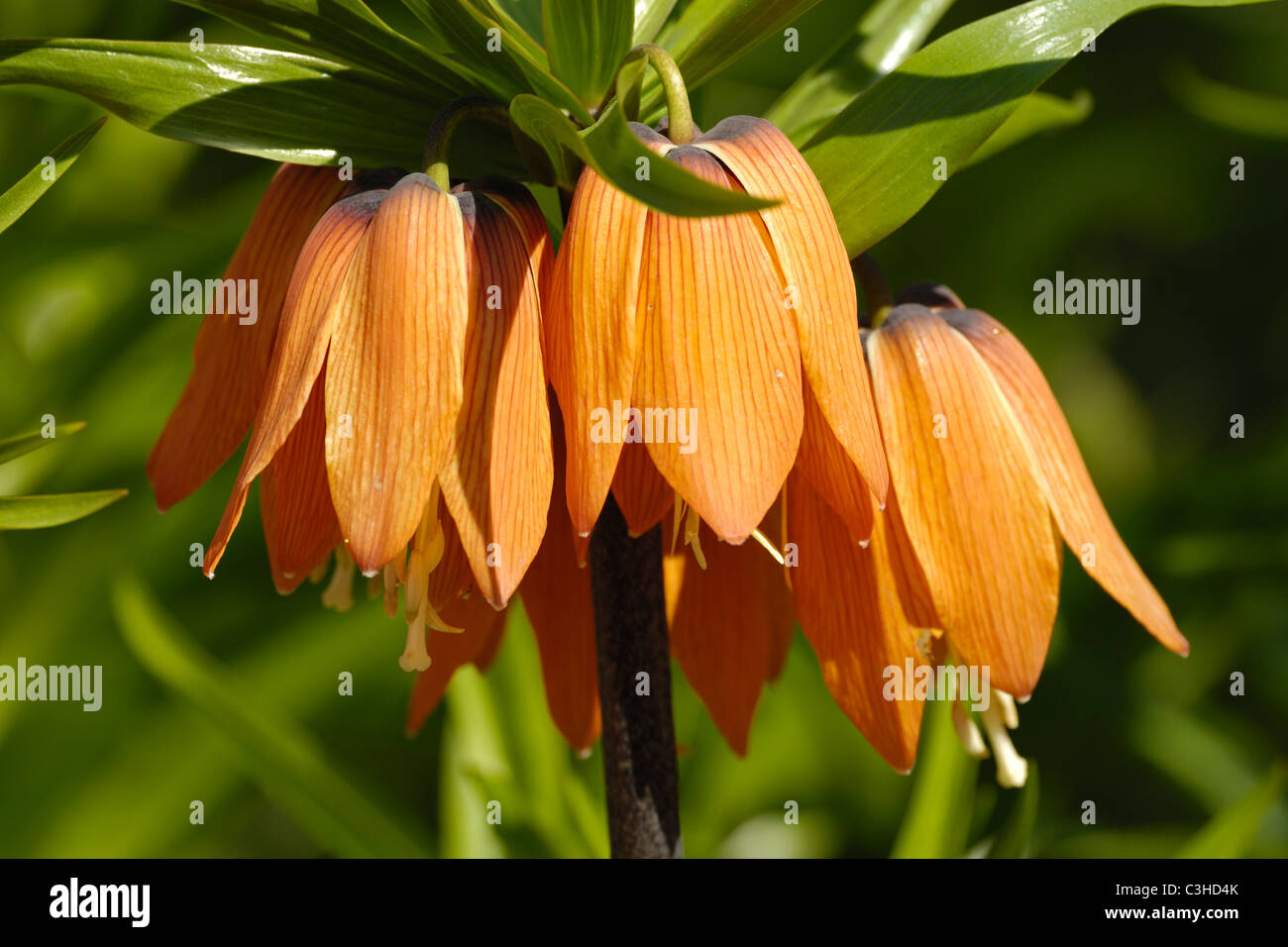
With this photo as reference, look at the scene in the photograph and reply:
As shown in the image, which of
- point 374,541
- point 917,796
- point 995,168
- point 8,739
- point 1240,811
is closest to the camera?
point 374,541

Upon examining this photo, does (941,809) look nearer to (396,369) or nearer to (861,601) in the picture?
(861,601)

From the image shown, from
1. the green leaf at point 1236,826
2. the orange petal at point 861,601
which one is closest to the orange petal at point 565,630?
the orange petal at point 861,601

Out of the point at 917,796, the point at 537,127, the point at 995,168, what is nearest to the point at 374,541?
the point at 537,127

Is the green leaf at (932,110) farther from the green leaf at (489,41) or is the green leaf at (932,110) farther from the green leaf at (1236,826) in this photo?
the green leaf at (1236,826)

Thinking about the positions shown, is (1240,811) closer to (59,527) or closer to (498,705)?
(498,705)

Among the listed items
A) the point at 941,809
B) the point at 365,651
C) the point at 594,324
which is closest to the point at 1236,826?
the point at 941,809
